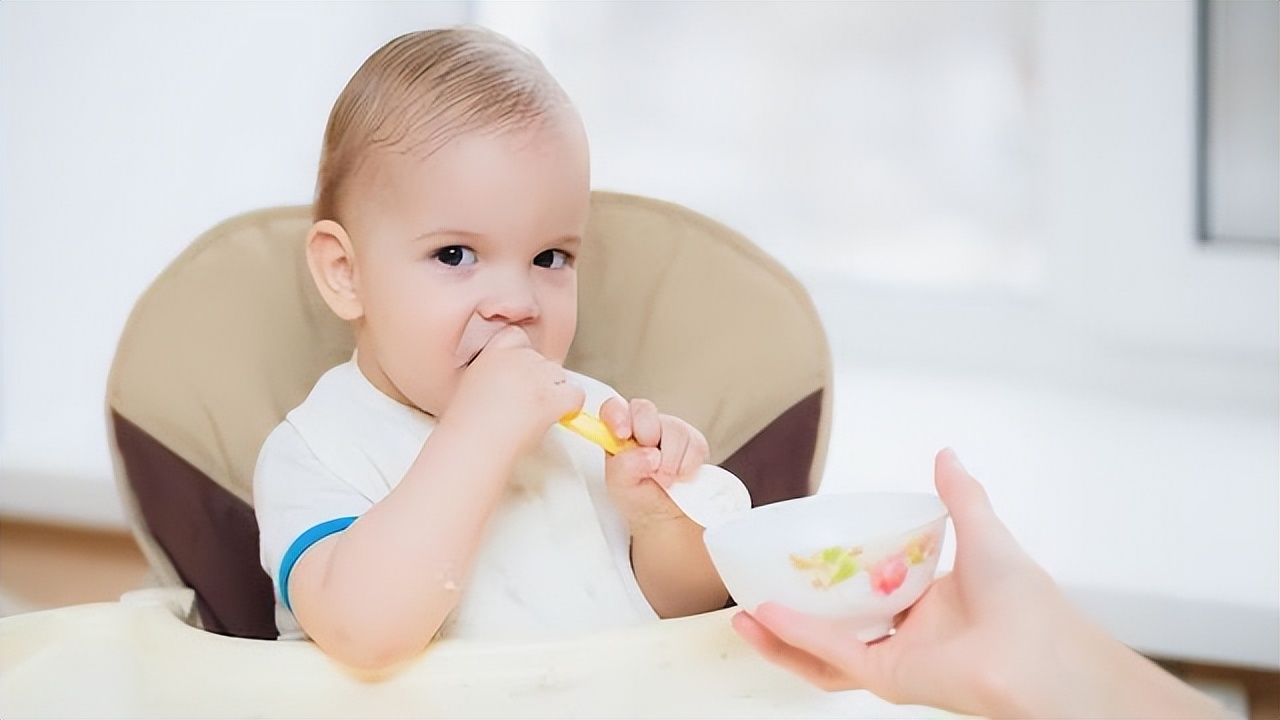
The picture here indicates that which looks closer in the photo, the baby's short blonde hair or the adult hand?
the adult hand

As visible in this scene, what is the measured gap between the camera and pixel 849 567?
0.59 m

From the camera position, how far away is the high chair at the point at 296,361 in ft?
2.51

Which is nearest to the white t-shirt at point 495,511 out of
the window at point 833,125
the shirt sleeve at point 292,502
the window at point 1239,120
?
the shirt sleeve at point 292,502

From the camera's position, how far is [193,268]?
2.61ft

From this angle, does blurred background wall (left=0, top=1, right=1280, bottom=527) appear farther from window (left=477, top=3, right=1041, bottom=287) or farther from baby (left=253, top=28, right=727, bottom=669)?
baby (left=253, top=28, right=727, bottom=669)

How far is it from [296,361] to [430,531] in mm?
218

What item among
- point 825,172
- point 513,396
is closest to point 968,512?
point 513,396

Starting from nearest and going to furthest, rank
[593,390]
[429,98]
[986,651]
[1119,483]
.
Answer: [986,651]
[429,98]
[593,390]
[1119,483]

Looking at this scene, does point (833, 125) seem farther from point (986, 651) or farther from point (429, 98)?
point (986, 651)

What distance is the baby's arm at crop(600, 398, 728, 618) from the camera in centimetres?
70

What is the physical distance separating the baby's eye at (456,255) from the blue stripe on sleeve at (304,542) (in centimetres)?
14

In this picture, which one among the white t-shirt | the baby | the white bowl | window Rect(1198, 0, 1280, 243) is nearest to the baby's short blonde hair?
the baby

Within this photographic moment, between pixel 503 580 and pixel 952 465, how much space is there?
232 mm

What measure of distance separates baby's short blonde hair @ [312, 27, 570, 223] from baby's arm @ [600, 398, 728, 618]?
0.53 feet
